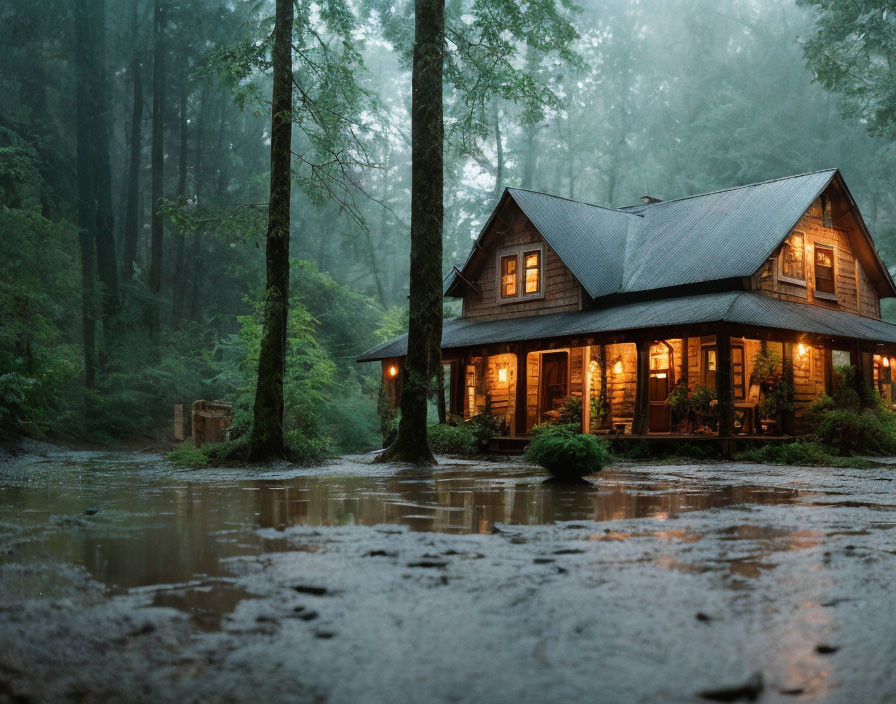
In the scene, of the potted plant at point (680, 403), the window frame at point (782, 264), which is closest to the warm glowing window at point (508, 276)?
the potted plant at point (680, 403)

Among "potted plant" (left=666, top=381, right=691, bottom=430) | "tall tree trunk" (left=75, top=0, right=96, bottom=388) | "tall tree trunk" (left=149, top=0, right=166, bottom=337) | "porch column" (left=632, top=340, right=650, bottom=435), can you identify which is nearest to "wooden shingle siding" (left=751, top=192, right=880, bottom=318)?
"potted plant" (left=666, top=381, right=691, bottom=430)

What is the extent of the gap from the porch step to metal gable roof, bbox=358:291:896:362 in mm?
2569

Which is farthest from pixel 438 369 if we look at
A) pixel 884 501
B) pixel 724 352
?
pixel 884 501

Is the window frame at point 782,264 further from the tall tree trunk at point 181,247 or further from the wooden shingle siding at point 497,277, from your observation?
the tall tree trunk at point 181,247

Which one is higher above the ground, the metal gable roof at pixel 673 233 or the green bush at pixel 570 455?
the metal gable roof at pixel 673 233

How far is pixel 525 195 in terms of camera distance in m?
25.3

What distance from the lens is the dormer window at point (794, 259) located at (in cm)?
2180

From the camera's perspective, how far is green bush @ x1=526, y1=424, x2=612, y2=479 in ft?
32.1

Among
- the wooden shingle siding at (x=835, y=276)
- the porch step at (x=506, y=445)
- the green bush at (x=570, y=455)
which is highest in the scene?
the wooden shingle siding at (x=835, y=276)

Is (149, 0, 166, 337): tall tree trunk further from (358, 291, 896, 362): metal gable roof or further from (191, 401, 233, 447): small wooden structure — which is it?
(191, 401, 233, 447): small wooden structure

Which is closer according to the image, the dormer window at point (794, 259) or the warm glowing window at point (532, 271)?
the dormer window at point (794, 259)

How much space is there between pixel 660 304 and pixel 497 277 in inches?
250

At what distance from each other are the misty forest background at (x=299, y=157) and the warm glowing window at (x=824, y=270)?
8.45 m

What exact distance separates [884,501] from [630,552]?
186 inches
